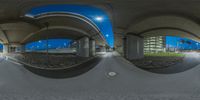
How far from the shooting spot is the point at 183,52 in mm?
1203

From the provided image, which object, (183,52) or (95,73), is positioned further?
(95,73)

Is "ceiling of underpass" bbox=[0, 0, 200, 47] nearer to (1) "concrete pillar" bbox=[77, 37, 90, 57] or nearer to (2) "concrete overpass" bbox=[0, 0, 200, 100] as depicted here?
(2) "concrete overpass" bbox=[0, 0, 200, 100]

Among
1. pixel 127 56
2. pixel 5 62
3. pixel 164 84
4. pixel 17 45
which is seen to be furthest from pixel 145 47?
pixel 5 62

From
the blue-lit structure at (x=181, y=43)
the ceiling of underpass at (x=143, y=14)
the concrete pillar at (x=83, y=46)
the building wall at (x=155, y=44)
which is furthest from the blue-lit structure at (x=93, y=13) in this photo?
the blue-lit structure at (x=181, y=43)

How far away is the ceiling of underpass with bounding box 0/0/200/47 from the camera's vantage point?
3.27 ft

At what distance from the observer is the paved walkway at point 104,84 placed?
1.21m

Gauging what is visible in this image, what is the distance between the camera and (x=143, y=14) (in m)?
1.04

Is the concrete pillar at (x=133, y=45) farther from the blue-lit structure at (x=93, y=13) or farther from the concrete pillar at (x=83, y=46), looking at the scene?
the concrete pillar at (x=83, y=46)

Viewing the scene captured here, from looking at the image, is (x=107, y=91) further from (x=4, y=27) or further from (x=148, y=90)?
(x=4, y=27)

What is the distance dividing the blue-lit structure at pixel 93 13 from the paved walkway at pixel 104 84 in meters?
0.18

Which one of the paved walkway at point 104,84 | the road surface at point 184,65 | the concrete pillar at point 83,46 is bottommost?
the paved walkway at point 104,84

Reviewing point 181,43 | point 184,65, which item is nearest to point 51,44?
point 181,43

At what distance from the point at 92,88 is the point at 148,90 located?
18.5 inches

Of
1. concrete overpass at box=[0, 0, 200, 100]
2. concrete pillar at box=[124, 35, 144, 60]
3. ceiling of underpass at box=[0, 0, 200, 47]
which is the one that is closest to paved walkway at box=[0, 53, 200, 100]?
concrete overpass at box=[0, 0, 200, 100]
